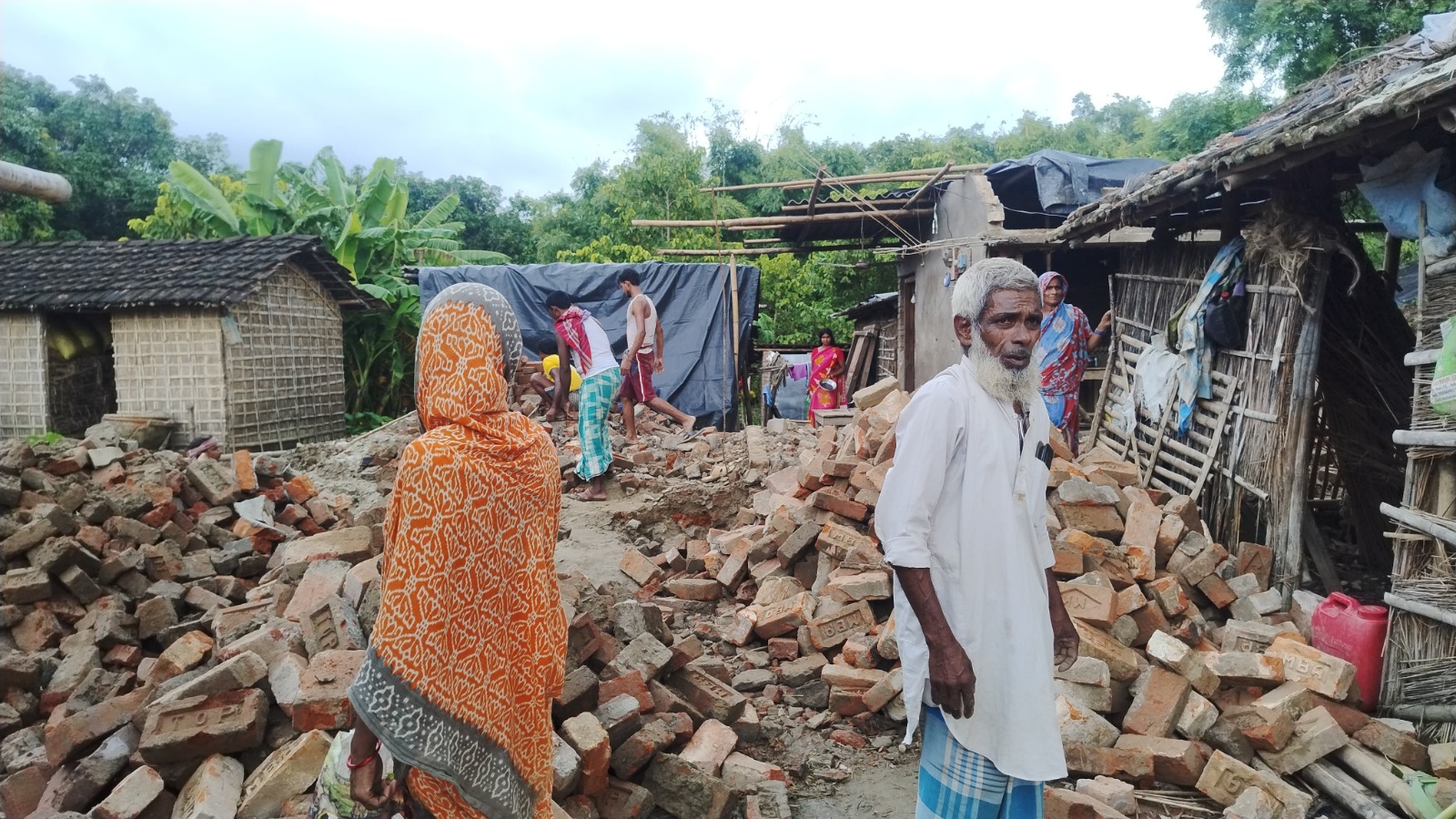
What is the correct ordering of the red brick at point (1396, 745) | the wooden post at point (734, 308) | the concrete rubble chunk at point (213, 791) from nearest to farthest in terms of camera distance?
1. the concrete rubble chunk at point (213, 791)
2. the red brick at point (1396, 745)
3. the wooden post at point (734, 308)

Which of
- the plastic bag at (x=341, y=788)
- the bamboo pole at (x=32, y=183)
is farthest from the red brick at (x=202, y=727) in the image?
the bamboo pole at (x=32, y=183)

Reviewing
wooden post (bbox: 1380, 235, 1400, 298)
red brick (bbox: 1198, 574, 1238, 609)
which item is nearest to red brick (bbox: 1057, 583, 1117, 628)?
red brick (bbox: 1198, 574, 1238, 609)

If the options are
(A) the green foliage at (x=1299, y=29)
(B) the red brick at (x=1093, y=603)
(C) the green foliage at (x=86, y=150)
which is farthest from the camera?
(C) the green foliage at (x=86, y=150)

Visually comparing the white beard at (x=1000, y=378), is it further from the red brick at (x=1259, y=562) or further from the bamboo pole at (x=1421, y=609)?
the red brick at (x=1259, y=562)

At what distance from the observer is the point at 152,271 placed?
1293 cm

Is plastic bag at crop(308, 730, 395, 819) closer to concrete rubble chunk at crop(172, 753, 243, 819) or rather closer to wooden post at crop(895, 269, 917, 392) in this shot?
concrete rubble chunk at crop(172, 753, 243, 819)

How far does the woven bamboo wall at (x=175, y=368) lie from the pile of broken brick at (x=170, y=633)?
4.60 metres

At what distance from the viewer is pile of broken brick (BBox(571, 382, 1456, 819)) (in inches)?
139

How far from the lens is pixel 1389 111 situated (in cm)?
392

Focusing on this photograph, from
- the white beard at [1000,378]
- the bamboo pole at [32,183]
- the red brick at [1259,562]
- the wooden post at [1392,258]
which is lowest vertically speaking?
the red brick at [1259,562]

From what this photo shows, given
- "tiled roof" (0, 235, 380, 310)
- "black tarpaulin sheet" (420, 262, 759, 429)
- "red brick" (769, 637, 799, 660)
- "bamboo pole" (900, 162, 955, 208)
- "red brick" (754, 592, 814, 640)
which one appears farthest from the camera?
"black tarpaulin sheet" (420, 262, 759, 429)

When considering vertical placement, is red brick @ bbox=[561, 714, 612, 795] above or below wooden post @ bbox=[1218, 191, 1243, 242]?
below

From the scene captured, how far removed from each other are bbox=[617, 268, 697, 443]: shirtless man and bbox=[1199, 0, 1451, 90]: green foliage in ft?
39.8

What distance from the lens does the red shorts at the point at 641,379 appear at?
9.67 m
